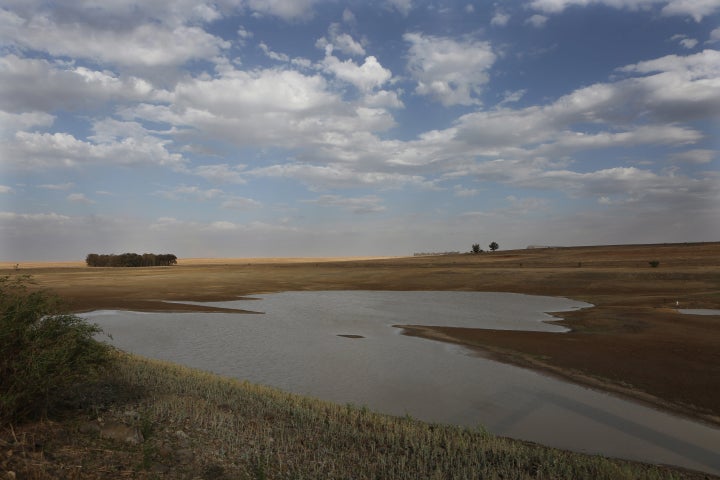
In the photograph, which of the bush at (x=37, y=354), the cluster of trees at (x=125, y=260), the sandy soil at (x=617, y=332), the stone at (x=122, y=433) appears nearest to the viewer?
the bush at (x=37, y=354)

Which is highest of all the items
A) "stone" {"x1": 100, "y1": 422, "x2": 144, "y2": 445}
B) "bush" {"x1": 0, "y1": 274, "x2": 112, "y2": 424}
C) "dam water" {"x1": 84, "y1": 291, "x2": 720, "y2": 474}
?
"bush" {"x1": 0, "y1": 274, "x2": 112, "y2": 424}

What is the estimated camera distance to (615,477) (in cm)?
808

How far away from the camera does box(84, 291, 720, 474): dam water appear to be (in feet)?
37.4

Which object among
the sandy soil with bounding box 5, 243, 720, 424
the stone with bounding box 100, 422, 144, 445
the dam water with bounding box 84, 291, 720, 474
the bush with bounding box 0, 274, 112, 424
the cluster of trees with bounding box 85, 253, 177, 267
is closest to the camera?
the bush with bounding box 0, 274, 112, 424

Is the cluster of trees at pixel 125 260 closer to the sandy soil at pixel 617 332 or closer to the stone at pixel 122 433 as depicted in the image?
the sandy soil at pixel 617 332

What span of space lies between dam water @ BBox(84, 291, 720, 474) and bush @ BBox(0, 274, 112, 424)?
766 centimetres

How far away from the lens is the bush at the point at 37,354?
24.9 feet

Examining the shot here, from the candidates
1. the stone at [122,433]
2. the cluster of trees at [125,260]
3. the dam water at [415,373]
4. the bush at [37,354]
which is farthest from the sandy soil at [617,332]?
the cluster of trees at [125,260]

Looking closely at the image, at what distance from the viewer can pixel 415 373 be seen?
17.7m

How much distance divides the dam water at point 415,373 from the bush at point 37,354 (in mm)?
7657

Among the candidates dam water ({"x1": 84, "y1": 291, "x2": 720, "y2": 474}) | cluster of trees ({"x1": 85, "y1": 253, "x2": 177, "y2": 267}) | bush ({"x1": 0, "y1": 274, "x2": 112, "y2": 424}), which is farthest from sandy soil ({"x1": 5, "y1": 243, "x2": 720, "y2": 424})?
cluster of trees ({"x1": 85, "y1": 253, "x2": 177, "y2": 267})

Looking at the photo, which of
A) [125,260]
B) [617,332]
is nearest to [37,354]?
Result: [617,332]

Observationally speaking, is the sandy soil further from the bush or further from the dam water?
the bush

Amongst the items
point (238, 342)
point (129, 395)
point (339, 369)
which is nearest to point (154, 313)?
point (238, 342)
